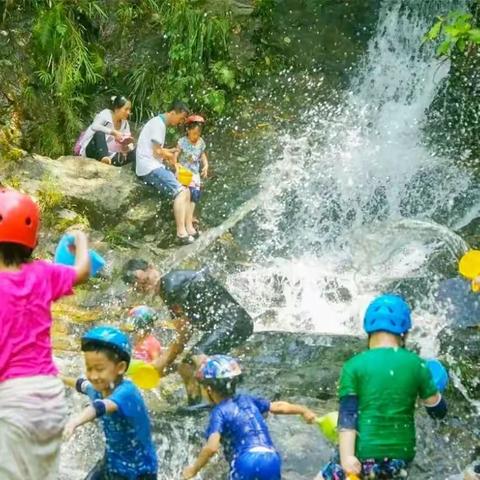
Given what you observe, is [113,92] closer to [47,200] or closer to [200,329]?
[47,200]

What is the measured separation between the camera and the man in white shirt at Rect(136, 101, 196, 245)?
360 inches

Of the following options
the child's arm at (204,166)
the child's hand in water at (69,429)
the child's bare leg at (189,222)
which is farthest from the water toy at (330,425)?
the child's arm at (204,166)

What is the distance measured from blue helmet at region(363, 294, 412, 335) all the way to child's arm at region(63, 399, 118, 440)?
4.10 ft

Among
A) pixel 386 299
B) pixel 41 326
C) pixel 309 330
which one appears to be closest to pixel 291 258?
pixel 309 330

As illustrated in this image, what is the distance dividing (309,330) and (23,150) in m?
4.23

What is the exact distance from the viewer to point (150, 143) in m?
9.34

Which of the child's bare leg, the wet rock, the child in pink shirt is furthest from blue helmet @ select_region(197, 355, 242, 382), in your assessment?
the child's bare leg

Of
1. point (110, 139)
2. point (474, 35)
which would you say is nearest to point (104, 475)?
point (474, 35)

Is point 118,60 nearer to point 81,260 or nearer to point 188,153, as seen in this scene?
point 188,153

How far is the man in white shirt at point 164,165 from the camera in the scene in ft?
30.0

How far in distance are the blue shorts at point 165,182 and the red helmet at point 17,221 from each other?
595 centimetres

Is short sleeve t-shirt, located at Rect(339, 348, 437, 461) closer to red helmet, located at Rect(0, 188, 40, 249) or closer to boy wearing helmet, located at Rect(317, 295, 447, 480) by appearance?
boy wearing helmet, located at Rect(317, 295, 447, 480)

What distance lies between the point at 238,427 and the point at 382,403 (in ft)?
2.49

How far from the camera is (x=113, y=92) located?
11.2 meters
